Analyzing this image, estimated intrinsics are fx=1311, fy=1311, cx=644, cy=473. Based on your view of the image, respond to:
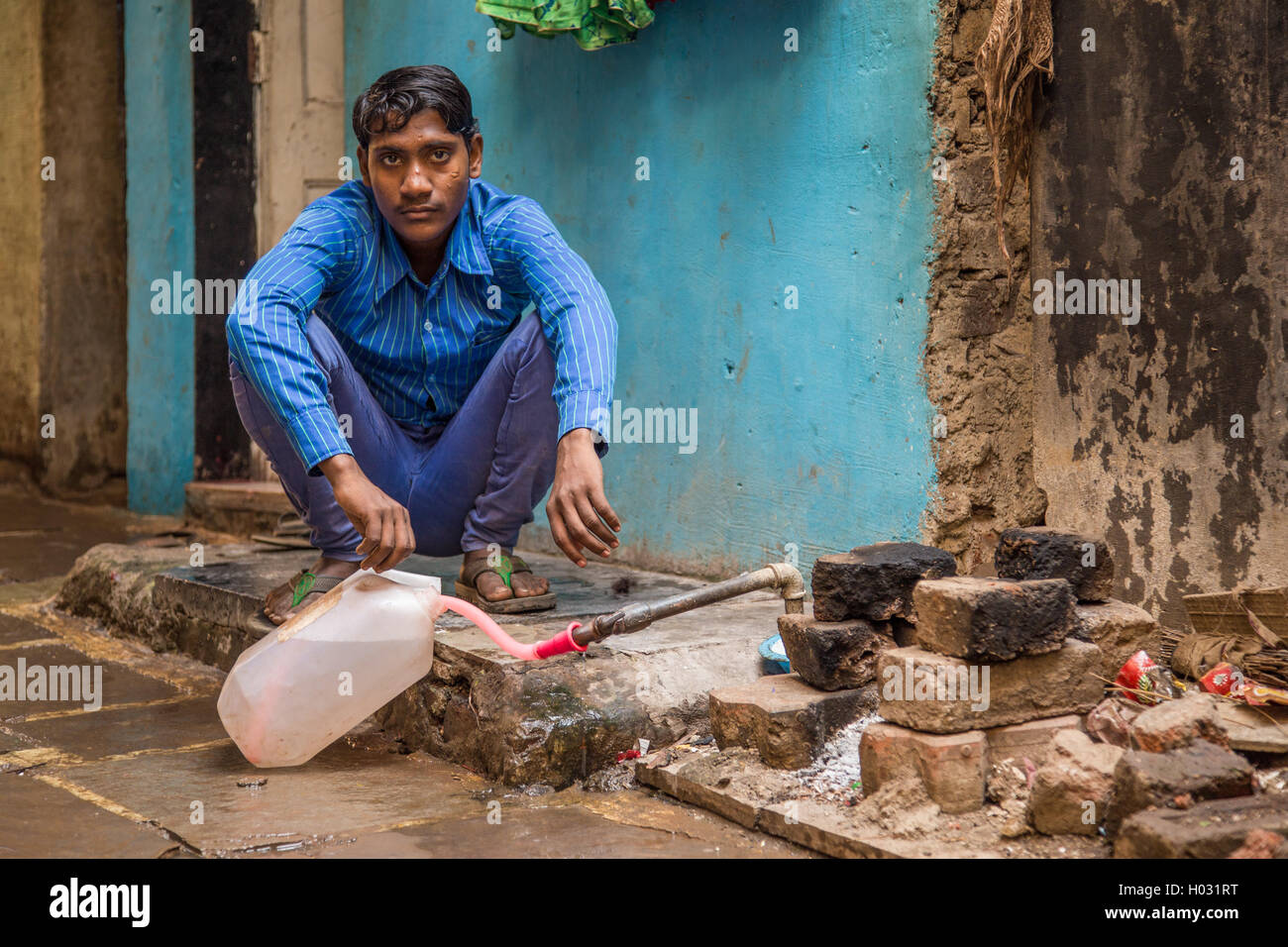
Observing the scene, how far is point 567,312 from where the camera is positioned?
2.85 metres

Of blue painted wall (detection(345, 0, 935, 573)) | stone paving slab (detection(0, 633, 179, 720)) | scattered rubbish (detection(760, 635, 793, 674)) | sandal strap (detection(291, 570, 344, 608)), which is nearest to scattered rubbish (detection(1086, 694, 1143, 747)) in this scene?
scattered rubbish (detection(760, 635, 793, 674))

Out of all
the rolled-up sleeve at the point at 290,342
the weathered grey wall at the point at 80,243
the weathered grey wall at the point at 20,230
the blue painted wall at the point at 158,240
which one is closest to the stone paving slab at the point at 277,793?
the rolled-up sleeve at the point at 290,342

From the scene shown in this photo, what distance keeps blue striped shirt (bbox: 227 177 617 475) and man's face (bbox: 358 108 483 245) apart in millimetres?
88

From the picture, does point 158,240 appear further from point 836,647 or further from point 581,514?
point 836,647

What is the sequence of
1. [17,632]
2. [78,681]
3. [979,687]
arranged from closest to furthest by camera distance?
[979,687] < [78,681] < [17,632]

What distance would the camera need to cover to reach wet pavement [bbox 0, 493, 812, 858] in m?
2.14

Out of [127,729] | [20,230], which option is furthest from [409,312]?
[20,230]

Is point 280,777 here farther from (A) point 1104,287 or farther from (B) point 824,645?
(A) point 1104,287

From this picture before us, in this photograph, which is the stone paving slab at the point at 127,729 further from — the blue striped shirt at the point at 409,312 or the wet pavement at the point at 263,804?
the blue striped shirt at the point at 409,312

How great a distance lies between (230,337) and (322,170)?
2.93 metres

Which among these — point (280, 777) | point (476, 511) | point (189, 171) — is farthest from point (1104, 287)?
point (189, 171)

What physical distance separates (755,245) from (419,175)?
1.07m

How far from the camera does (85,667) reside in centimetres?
353

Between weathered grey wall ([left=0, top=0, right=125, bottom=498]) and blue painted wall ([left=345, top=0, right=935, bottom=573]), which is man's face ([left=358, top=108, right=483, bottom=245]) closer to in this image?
blue painted wall ([left=345, top=0, right=935, bottom=573])
